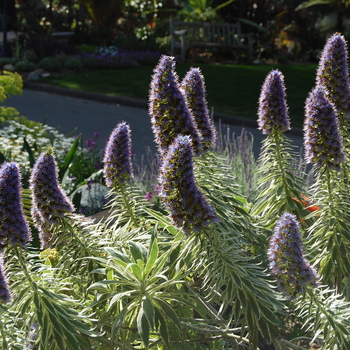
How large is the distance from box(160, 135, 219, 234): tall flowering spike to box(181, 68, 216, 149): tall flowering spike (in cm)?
62

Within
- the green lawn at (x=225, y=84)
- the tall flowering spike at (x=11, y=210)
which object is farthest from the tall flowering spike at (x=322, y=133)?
Result: the green lawn at (x=225, y=84)

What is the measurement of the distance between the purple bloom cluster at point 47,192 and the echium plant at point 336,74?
4.09 ft

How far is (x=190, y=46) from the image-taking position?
18.7 m

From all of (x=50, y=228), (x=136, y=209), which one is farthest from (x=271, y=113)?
(x=50, y=228)

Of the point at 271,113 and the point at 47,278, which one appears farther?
the point at 271,113

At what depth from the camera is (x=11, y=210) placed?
70.1 inches

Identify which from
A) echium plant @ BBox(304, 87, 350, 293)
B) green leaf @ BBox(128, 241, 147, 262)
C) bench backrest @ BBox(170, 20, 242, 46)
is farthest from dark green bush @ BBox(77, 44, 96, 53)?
green leaf @ BBox(128, 241, 147, 262)

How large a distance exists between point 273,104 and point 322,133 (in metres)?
0.36

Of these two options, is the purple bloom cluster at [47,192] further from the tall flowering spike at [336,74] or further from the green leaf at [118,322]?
the tall flowering spike at [336,74]

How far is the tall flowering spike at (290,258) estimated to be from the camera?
1.79 metres

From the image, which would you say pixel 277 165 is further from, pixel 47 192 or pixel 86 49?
pixel 86 49

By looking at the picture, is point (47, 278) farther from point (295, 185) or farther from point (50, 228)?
point (295, 185)

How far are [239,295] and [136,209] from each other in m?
0.84

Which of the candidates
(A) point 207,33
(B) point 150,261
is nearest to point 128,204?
(B) point 150,261
